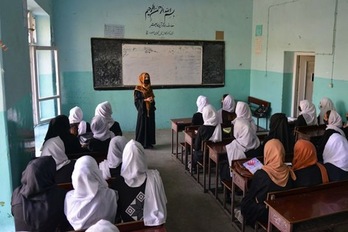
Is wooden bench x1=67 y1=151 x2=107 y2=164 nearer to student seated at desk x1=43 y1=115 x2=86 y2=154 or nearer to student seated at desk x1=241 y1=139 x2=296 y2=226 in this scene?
student seated at desk x1=43 y1=115 x2=86 y2=154

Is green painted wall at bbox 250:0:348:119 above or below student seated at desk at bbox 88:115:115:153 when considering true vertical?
above

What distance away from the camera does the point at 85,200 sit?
2.25m

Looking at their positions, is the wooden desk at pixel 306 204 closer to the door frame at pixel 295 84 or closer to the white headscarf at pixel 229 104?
the white headscarf at pixel 229 104

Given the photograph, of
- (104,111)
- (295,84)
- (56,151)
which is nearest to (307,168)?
(56,151)

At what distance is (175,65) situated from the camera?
7.55m

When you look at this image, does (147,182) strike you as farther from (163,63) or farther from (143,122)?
(163,63)

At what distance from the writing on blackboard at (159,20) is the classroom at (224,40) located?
2 cm

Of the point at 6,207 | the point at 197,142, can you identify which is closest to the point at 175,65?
the point at 197,142

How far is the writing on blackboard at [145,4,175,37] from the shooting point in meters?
7.20

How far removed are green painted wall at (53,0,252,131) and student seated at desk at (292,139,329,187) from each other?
4.87 meters

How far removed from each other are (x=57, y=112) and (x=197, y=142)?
121 inches

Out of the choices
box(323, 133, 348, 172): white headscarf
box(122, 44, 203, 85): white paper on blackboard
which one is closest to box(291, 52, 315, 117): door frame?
box(122, 44, 203, 85): white paper on blackboard

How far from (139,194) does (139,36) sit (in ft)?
A: 17.4

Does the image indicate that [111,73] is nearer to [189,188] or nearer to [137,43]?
[137,43]
